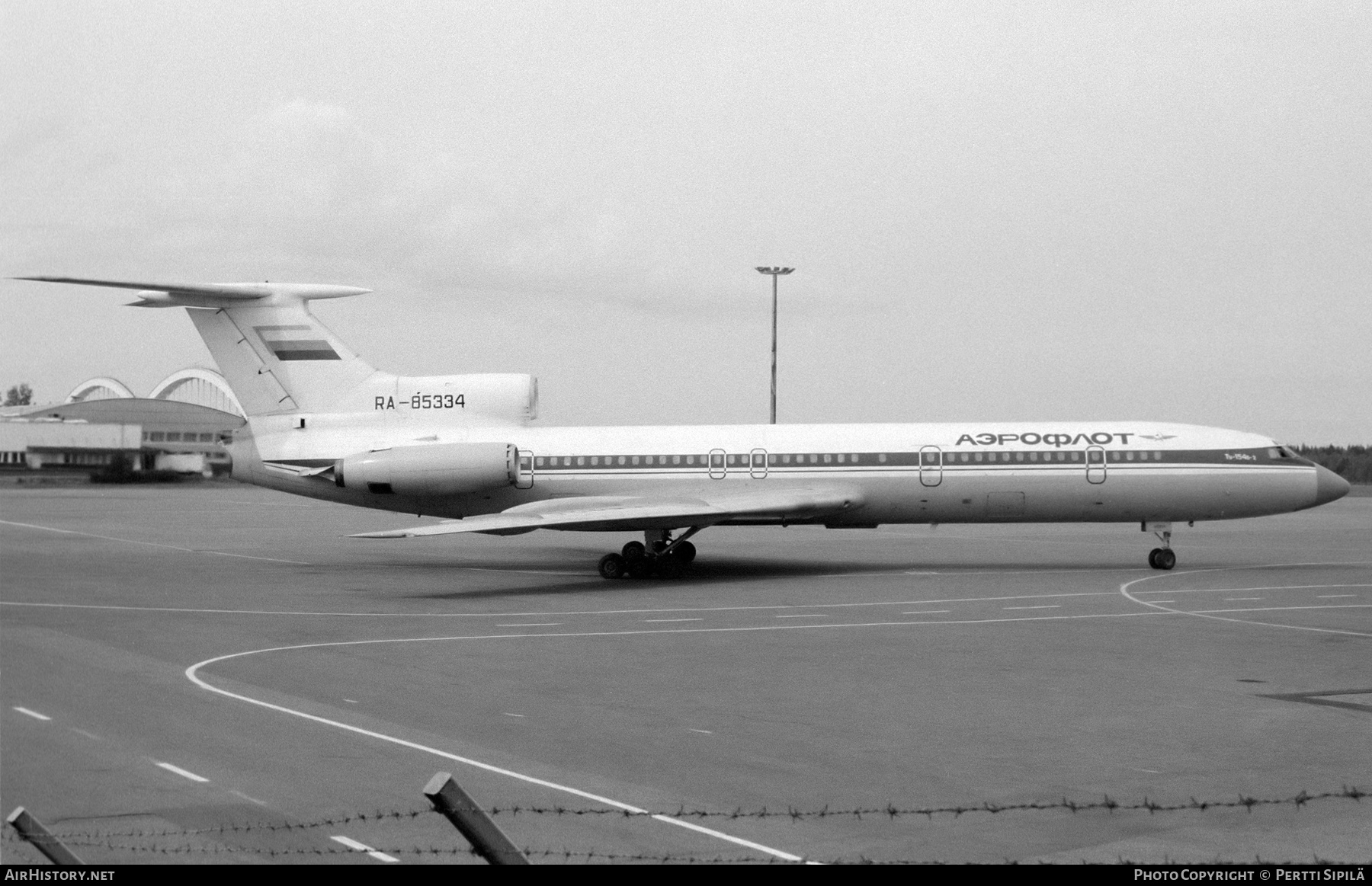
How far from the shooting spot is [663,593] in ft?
87.0

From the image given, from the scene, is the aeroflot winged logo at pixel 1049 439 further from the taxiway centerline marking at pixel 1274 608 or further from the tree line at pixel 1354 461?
the tree line at pixel 1354 461

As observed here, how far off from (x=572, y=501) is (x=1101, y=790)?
67.0ft

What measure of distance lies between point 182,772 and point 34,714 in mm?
2666

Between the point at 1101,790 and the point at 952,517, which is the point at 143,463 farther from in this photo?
the point at 1101,790

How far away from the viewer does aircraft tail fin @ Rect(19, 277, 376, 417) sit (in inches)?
1280

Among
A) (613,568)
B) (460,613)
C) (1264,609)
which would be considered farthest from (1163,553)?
(460,613)

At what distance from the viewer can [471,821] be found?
4.73m

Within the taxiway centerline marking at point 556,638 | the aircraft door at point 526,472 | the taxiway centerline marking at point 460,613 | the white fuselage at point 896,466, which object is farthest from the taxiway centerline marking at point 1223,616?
the aircraft door at point 526,472

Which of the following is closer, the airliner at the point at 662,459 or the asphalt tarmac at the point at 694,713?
the asphalt tarmac at the point at 694,713

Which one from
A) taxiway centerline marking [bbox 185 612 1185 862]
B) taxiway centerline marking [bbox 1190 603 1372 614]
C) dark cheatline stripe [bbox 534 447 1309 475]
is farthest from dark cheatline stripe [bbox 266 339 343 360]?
taxiway centerline marking [bbox 1190 603 1372 614]

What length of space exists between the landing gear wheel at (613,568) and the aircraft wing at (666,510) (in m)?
1.15

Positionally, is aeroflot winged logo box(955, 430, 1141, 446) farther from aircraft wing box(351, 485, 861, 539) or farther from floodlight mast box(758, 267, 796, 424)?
floodlight mast box(758, 267, 796, 424)

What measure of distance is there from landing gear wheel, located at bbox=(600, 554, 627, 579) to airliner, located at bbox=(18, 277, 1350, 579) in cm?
4

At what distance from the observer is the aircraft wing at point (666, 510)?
89.4ft
